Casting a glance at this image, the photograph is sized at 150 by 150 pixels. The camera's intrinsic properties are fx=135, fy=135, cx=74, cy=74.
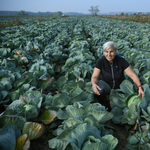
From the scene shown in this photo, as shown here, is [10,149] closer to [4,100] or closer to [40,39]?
[4,100]

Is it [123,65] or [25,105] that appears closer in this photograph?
[25,105]

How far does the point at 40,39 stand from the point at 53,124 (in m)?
5.35

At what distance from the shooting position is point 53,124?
1917 mm

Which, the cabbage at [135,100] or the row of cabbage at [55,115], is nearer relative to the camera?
the row of cabbage at [55,115]

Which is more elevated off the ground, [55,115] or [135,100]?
[135,100]

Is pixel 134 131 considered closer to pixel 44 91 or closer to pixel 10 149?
pixel 10 149

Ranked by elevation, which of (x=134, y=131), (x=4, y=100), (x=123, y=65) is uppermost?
(x=123, y=65)

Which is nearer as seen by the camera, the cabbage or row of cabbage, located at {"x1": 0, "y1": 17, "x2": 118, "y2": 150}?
row of cabbage, located at {"x1": 0, "y1": 17, "x2": 118, "y2": 150}

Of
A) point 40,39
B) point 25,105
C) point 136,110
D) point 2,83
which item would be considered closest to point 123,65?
point 136,110

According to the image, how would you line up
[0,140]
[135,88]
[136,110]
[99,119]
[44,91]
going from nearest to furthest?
[0,140]
[99,119]
[136,110]
[135,88]
[44,91]

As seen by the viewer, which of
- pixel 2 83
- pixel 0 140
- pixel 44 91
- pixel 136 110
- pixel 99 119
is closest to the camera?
pixel 0 140

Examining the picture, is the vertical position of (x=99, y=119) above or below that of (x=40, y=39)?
below

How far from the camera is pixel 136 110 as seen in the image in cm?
178

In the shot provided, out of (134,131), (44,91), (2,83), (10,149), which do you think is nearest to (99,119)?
(134,131)
